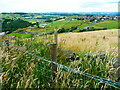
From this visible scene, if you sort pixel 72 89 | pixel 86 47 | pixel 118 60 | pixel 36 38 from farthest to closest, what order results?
pixel 36 38 < pixel 86 47 < pixel 118 60 < pixel 72 89

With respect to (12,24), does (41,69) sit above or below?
below

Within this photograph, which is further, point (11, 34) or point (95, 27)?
point (95, 27)

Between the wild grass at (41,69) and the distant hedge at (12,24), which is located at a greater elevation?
the distant hedge at (12,24)

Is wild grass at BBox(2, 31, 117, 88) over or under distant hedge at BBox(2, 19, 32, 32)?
under

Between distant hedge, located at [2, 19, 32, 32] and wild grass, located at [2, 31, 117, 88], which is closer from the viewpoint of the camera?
wild grass, located at [2, 31, 117, 88]

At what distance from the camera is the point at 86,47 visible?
621 cm

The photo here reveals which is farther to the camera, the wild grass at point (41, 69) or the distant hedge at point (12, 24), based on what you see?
the distant hedge at point (12, 24)

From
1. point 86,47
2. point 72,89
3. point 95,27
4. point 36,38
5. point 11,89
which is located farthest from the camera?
point 95,27

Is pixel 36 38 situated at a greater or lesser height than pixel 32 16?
lesser

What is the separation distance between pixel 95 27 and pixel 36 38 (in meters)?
6.63

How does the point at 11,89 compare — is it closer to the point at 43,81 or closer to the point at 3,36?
the point at 43,81

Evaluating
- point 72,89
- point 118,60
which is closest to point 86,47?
point 118,60

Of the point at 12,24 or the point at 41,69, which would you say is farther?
the point at 12,24

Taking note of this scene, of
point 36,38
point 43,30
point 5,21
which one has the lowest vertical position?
point 36,38
